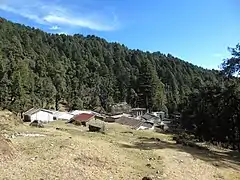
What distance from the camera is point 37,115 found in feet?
208

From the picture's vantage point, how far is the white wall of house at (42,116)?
62.2m

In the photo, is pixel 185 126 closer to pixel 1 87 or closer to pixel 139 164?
pixel 1 87

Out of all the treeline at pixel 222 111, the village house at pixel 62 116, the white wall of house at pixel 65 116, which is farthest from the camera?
the white wall of house at pixel 65 116

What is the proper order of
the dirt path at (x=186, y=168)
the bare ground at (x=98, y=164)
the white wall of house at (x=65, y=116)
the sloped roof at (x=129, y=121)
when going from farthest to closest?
the white wall of house at (x=65, y=116), the sloped roof at (x=129, y=121), the dirt path at (x=186, y=168), the bare ground at (x=98, y=164)

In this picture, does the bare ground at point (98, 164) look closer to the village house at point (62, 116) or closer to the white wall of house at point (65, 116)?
the village house at point (62, 116)

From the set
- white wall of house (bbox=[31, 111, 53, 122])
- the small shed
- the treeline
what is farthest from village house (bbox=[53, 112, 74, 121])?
the treeline

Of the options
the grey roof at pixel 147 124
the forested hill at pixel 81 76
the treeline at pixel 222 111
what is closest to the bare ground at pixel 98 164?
the treeline at pixel 222 111

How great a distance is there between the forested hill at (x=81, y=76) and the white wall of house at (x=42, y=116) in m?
4.22

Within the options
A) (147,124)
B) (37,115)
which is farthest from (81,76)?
(37,115)

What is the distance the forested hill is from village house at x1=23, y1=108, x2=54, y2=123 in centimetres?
403

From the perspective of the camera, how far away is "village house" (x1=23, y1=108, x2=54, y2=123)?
6066cm

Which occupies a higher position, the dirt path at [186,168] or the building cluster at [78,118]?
the building cluster at [78,118]

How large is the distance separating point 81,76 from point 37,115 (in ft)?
224

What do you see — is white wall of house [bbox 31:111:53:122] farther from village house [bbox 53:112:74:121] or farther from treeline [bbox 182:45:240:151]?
treeline [bbox 182:45:240:151]
